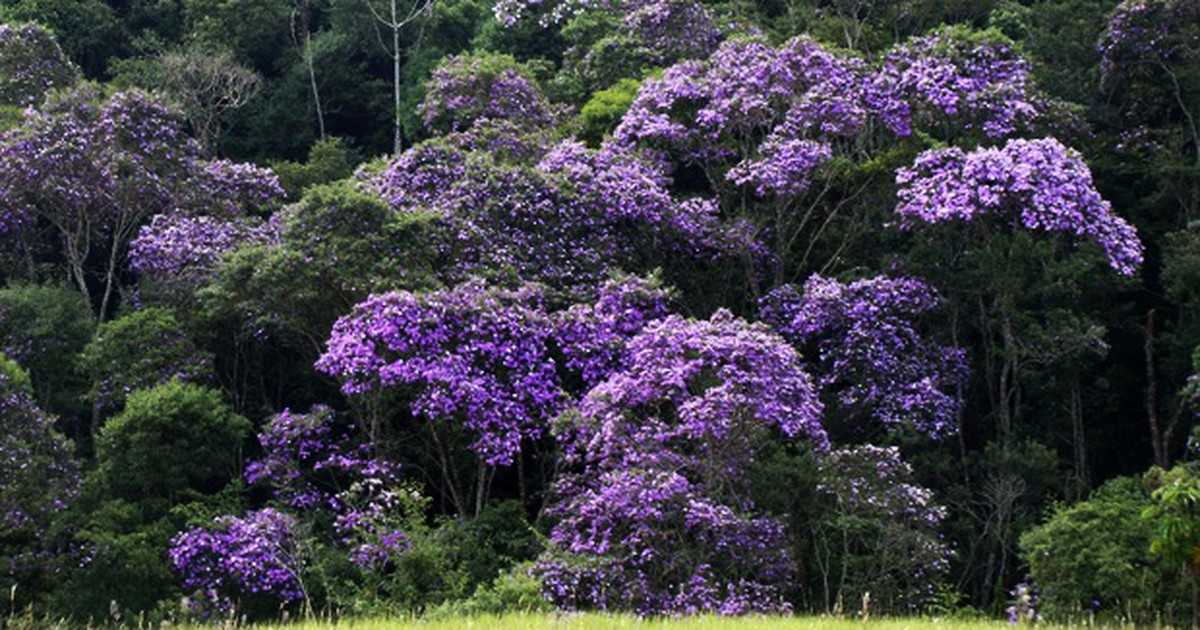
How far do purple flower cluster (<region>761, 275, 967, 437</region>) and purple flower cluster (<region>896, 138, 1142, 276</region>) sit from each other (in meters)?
1.39

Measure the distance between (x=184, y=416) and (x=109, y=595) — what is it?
2.70m

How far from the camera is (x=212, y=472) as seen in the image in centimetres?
1923

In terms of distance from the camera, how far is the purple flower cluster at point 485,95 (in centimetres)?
2508

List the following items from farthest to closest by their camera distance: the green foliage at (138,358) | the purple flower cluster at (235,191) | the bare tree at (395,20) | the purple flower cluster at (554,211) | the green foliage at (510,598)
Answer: the bare tree at (395,20)
the purple flower cluster at (235,191)
the purple flower cluster at (554,211)
the green foliage at (138,358)
the green foliage at (510,598)

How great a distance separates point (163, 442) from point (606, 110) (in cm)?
1061

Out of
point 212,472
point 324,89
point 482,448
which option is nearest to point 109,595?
point 212,472

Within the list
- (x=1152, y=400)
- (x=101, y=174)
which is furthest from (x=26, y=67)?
(x=1152, y=400)

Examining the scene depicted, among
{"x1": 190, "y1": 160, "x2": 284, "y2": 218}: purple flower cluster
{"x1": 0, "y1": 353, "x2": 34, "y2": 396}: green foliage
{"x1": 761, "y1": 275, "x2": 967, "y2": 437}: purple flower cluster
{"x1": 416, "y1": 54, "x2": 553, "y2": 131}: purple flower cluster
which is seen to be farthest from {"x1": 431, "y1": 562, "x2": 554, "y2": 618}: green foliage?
{"x1": 416, "y1": 54, "x2": 553, "y2": 131}: purple flower cluster

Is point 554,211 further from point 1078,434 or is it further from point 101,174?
point 1078,434

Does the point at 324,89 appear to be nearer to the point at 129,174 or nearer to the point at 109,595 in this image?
the point at 129,174

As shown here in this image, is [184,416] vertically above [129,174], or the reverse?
[129,174]

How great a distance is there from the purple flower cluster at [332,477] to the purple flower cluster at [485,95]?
785cm

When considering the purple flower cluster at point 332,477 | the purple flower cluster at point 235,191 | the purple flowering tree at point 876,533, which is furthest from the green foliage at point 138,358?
the purple flowering tree at point 876,533

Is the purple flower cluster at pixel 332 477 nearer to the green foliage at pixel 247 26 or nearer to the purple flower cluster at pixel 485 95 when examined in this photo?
the purple flower cluster at pixel 485 95
